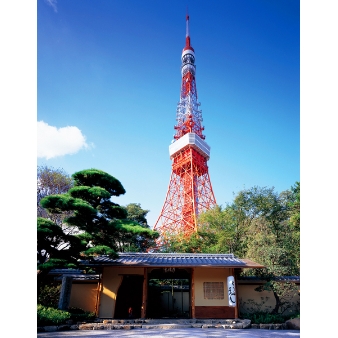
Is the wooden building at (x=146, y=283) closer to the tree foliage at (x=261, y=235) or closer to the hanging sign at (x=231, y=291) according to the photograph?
the hanging sign at (x=231, y=291)

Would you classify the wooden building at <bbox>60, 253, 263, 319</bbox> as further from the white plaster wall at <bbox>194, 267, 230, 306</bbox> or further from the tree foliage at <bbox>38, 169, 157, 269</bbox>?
the tree foliage at <bbox>38, 169, 157, 269</bbox>

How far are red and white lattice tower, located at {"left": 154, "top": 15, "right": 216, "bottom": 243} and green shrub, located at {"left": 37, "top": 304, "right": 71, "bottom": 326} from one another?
9.82 meters

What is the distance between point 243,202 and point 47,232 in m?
7.97

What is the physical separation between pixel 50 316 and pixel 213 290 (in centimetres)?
405

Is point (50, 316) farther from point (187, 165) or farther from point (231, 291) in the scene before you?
point (187, 165)

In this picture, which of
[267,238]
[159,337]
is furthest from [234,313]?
[159,337]

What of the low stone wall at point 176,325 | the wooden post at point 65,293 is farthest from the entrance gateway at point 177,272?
the wooden post at point 65,293

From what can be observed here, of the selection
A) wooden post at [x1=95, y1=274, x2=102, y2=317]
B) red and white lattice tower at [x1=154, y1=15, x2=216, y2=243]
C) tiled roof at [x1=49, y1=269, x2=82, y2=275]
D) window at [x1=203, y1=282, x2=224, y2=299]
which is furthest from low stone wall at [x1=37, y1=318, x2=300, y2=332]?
red and white lattice tower at [x1=154, y1=15, x2=216, y2=243]

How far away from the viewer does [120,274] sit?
752 centimetres

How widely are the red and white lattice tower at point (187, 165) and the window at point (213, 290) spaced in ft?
26.7

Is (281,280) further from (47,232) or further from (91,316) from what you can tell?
(47,232)

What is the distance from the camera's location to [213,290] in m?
7.32

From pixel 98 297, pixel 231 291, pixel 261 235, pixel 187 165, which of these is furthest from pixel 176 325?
pixel 187 165

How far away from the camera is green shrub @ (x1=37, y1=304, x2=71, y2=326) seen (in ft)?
17.6
